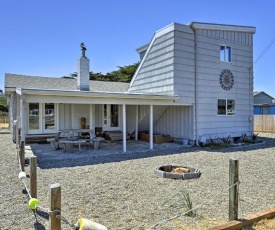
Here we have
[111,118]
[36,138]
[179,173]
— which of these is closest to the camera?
[179,173]

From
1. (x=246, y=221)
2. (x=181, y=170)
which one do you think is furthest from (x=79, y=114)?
(x=246, y=221)

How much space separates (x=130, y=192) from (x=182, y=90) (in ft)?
23.5

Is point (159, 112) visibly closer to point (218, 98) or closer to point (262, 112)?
point (218, 98)

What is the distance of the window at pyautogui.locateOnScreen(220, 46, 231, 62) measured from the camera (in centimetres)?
1228

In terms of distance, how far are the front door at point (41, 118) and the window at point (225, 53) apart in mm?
9242

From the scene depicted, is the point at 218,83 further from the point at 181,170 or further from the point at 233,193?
the point at 233,193

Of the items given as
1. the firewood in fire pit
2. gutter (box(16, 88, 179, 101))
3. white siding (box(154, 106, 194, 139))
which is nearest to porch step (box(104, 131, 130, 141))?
white siding (box(154, 106, 194, 139))

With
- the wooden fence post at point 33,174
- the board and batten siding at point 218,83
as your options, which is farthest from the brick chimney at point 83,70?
the wooden fence post at point 33,174

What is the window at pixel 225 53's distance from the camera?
1228 centimetres

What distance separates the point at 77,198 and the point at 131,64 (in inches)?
1295

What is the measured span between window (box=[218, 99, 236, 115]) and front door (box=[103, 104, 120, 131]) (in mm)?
6015

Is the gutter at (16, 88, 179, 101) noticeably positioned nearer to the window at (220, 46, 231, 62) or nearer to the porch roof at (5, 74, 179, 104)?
the porch roof at (5, 74, 179, 104)

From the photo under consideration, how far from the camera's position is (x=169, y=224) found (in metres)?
3.39

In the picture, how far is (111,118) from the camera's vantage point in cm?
1442
